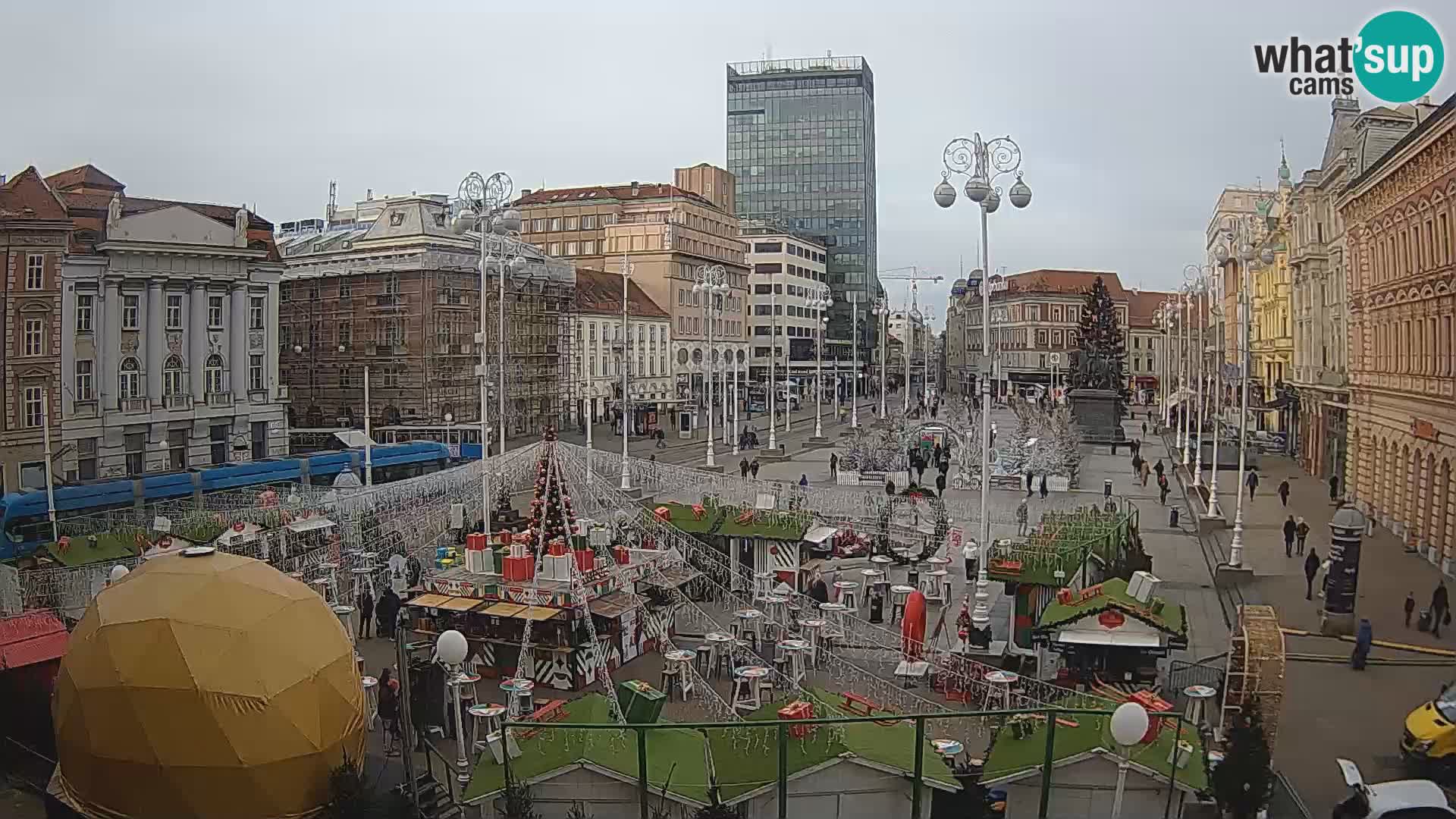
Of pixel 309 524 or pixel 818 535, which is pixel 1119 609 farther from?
pixel 309 524

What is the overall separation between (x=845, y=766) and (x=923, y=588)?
1359cm

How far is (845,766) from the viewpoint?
11.6m

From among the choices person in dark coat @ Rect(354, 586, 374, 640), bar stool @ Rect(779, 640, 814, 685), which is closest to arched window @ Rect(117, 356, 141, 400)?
person in dark coat @ Rect(354, 586, 374, 640)

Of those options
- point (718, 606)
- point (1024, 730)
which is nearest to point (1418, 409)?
point (718, 606)

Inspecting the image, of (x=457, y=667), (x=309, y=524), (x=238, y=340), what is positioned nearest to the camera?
(x=457, y=667)

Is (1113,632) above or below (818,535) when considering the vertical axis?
below

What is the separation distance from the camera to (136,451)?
41.9 m

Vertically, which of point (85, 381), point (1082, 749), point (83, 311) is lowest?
point (1082, 749)

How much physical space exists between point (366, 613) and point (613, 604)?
5.54m

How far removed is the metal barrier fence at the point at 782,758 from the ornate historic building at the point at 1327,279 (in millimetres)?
32911

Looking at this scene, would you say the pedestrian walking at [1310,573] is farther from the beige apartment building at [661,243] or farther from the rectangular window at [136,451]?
the beige apartment building at [661,243]

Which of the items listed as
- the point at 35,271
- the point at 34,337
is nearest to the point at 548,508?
the point at 34,337

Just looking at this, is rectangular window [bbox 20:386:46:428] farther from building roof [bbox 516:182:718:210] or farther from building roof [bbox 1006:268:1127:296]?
building roof [bbox 1006:268:1127:296]

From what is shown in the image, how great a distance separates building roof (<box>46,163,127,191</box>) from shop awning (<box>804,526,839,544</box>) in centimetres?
3571
